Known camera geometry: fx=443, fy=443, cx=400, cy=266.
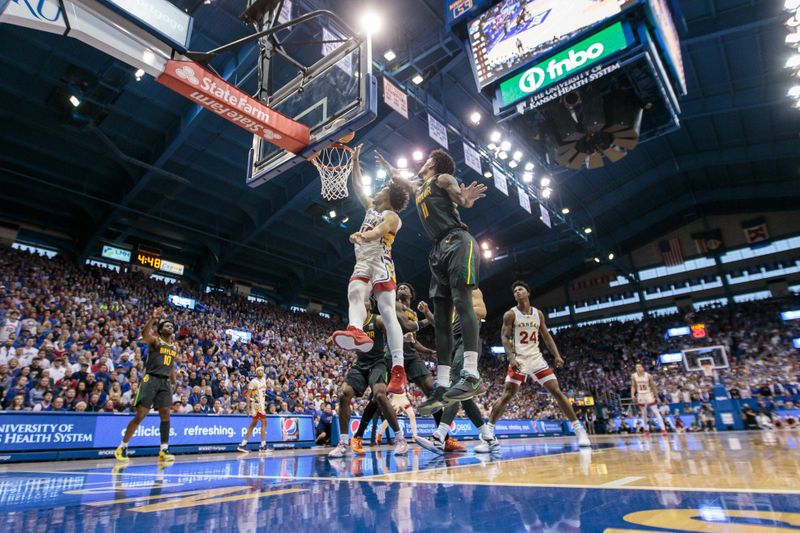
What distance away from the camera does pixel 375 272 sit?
414 cm

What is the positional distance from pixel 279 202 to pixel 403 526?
736 inches

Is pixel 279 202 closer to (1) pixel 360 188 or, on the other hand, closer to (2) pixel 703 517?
(1) pixel 360 188

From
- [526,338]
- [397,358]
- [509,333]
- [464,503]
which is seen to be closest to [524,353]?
[526,338]

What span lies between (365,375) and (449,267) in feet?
8.34

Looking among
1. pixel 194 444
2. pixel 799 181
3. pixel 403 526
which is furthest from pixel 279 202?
pixel 799 181

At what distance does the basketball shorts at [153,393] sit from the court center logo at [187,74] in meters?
4.12

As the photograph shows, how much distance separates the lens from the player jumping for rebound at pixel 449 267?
3.46 meters

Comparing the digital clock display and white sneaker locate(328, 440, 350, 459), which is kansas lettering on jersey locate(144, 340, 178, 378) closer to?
white sneaker locate(328, 440, 350, 459)

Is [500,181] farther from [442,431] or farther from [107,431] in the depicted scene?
[107,431]

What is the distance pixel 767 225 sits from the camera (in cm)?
3000

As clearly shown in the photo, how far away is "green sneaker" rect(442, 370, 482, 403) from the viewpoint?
329 cm

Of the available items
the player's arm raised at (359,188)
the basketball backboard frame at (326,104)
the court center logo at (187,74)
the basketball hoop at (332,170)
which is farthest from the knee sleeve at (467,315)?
the basketball hoop at (332,170)

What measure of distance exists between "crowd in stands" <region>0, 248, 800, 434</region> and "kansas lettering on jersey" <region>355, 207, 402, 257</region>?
26.9 ft

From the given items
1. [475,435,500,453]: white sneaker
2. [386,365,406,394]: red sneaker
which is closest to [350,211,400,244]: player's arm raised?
[386,365,406,394]: red sneaker
